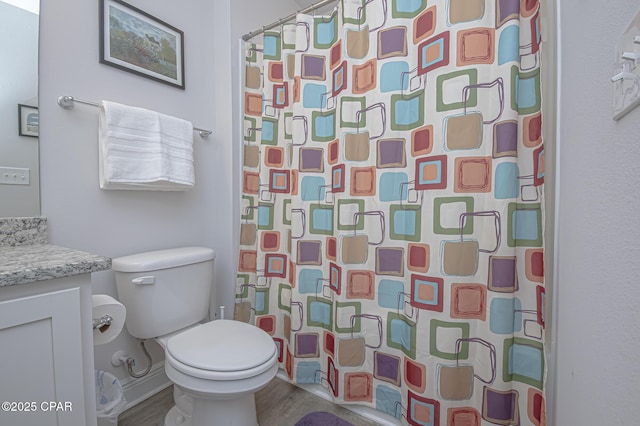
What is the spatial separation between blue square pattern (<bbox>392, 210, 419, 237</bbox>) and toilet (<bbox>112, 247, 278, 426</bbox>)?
69 cm

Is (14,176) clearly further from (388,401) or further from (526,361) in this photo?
(526,361)

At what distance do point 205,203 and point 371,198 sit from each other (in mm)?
1017

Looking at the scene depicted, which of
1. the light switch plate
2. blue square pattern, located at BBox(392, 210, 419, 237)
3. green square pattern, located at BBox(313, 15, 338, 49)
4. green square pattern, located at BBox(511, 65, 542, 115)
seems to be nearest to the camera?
the light switch plate

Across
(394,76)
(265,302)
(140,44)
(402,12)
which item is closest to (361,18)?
(402,12)

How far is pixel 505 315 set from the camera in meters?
0.88

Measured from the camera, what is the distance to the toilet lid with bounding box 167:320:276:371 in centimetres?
87

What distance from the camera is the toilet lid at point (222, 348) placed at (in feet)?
2.86

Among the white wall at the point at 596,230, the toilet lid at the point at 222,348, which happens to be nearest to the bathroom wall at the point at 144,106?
the toilet lid at the point at 222,348

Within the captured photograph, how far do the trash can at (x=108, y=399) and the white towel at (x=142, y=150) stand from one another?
2.65 feet

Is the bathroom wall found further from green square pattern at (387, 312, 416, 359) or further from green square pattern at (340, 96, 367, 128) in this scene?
green square pattern at (387, 312, 416, 359)

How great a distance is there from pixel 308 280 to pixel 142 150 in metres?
0.98

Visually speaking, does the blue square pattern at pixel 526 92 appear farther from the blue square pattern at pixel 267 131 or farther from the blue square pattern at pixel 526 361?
the blue square pattern at pixel 267 131

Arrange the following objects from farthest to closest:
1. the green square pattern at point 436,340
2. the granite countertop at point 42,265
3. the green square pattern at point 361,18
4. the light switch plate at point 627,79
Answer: the green square pattern at point 361,18 < the green square pattern at point 436,340 < the granite countertop at point 42,265 < the light switch plate at point 627,79

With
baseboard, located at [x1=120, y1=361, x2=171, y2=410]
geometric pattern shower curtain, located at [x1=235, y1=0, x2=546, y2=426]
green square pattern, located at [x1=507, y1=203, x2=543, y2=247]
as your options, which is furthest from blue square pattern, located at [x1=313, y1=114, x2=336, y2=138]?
baseboard, located at [x1=120, y1=361, x2=171, y2=410]
